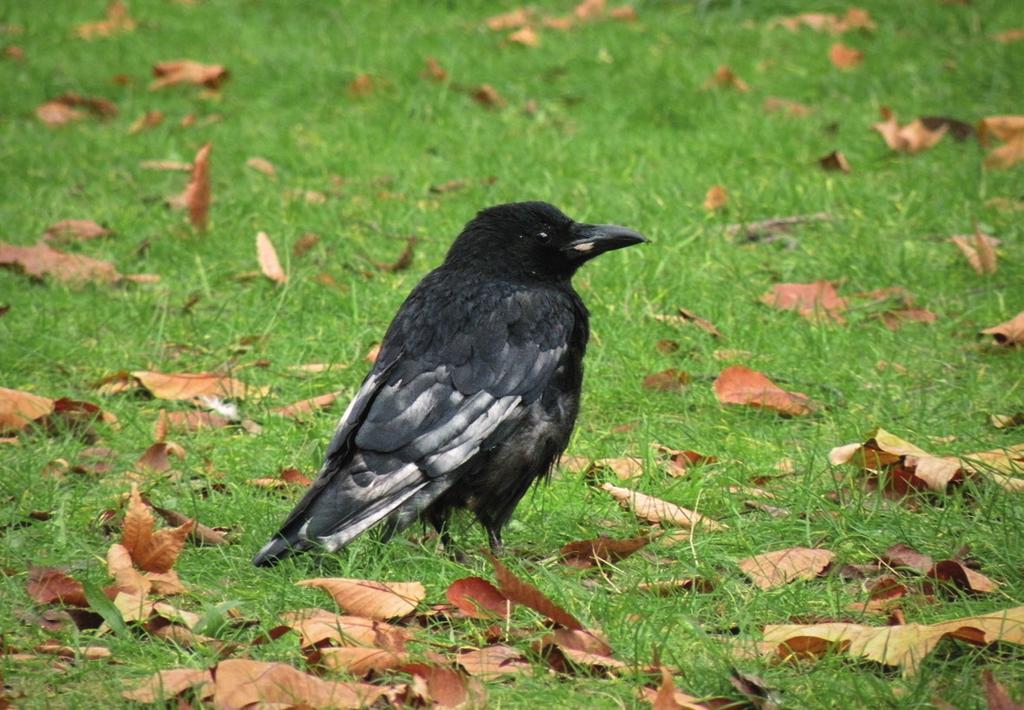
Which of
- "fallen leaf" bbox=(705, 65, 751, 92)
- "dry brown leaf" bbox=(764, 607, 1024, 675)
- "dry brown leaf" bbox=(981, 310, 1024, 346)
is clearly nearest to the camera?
"dry brown leaf" bbox=(764, 607, 1024, 675)

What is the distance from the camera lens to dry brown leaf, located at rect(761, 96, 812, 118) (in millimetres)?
8719

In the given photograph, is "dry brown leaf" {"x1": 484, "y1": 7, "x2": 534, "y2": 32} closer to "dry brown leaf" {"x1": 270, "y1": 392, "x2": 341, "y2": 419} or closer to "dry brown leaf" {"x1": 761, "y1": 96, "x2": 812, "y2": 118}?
"dry brown leaf" {"x1": 761, "y1": 96, "x2": 812, "y2": 118}

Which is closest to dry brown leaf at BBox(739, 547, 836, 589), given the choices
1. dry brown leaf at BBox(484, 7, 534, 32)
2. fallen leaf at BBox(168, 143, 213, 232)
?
fallen leaf at BBox(168, 143, 213, 232)

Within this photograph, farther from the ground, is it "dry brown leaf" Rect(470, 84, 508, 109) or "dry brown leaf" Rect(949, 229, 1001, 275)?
"dry brown leaf" Rect(470, 84, 508, 109)

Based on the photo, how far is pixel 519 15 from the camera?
416 inches

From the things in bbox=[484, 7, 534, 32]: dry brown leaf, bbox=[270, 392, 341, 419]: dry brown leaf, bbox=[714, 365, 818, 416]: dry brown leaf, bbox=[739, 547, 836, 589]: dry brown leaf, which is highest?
bbox=[484, 7, 534, 32]: dry brown leaf

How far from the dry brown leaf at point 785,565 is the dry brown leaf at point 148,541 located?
1.55m

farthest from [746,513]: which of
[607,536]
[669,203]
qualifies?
[669,203]

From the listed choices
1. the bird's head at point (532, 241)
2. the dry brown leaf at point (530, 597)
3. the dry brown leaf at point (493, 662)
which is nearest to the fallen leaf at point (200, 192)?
the bird's head at point (532, 241)

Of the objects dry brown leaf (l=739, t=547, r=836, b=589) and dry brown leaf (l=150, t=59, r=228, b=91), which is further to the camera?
dry brown leaf (l=150, t=59, r=228, b=91)

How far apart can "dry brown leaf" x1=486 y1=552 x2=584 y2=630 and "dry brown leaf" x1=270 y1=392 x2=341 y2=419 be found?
2039mm

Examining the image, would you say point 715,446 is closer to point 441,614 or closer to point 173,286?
point 441,614

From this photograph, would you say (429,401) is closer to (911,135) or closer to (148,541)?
(148,541)

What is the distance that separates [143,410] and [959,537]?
3.03m
